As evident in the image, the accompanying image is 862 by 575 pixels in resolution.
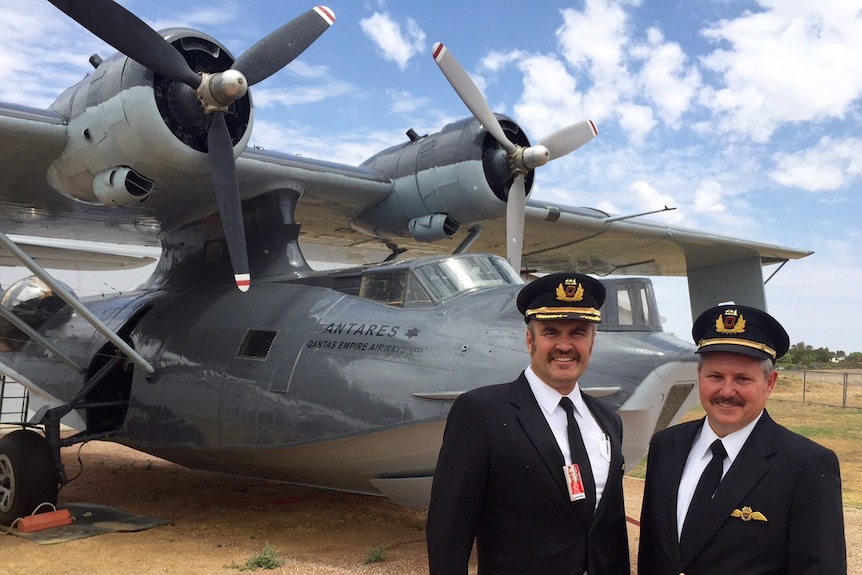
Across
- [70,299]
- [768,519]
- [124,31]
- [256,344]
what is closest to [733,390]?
[768,519]

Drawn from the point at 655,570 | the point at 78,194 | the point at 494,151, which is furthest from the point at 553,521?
the point at 494,151

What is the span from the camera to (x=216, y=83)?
A: 6.84 metres

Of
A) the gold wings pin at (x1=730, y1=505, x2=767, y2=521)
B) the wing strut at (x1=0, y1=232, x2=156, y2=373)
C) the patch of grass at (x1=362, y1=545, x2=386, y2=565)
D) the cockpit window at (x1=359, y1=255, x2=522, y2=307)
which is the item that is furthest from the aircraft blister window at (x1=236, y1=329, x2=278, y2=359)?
the gold wings pin at (x1=730, y1=505, x2=767, y2=521)

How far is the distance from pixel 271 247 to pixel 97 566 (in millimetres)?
3772

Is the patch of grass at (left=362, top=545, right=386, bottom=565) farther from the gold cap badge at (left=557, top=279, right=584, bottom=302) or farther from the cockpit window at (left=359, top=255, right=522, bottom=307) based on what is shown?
the gold cap badge at (left=557, top=279, right=584, bottom=302)

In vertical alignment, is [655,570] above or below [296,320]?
below

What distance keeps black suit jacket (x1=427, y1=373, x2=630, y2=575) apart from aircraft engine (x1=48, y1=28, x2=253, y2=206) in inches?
213

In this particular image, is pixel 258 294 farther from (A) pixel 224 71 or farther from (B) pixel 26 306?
(B) pixel 26 306

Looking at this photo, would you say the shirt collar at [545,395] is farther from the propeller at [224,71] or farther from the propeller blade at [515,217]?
the propeller blade at [515,217]

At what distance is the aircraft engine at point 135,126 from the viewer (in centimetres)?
676

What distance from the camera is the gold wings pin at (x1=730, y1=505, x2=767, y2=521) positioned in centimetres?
212

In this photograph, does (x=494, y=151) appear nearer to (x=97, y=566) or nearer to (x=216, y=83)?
(x=216, y=83)

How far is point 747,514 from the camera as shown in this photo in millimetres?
2135

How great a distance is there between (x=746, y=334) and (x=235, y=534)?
6.28 meters
